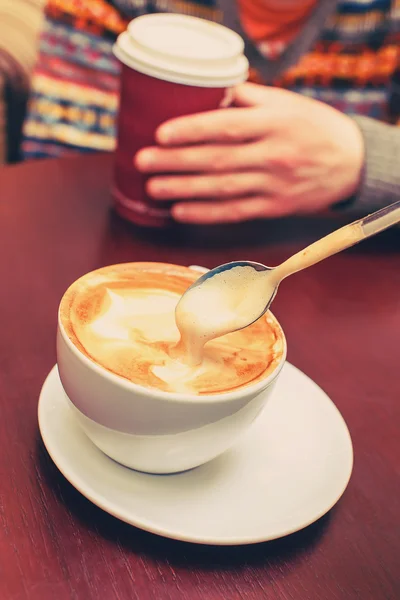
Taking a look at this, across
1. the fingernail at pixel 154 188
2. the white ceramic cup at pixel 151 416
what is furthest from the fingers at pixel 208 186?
the white ceramic cup at pixel 151 416

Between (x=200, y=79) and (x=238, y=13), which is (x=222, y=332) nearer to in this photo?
(x=200, y=79)

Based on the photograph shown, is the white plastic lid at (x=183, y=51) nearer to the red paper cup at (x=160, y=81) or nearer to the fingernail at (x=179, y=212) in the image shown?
the red paper cup at (x=160, y=81)

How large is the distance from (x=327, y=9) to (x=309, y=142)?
51cm

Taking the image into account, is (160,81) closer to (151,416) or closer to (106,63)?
(151,416)

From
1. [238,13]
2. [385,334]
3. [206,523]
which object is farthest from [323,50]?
[206,523]

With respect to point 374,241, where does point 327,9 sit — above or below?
above

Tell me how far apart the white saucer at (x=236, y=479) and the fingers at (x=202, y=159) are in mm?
364

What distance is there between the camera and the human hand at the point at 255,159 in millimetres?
827

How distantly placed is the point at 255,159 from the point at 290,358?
0.34 metres

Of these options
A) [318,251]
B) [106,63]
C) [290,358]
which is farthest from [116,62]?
[318,251]

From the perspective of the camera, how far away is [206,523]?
1.45ft

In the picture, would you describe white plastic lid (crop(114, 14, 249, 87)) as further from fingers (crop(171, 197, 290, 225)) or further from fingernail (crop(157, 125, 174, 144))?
fingers (crop(171, 197, 290, 225))

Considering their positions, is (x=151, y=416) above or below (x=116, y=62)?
above

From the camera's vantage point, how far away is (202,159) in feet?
2.80
